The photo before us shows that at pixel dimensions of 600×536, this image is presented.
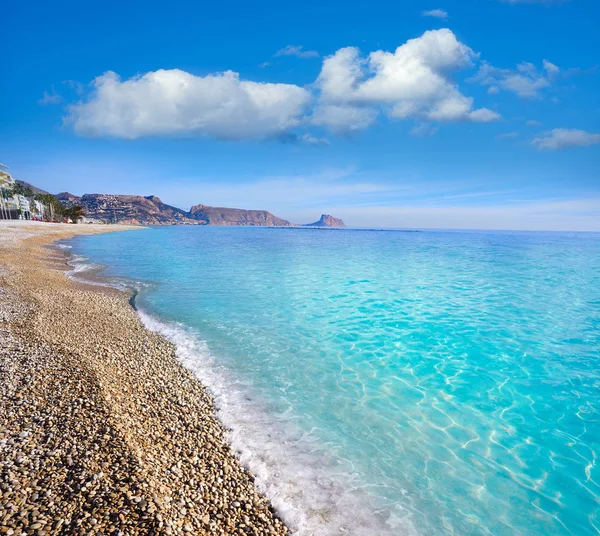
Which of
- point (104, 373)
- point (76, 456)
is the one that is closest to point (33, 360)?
point (104, 373)

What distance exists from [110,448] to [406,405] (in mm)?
6726

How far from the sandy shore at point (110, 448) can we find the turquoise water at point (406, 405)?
2.25 feet

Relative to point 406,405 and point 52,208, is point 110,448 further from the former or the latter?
point 52,208

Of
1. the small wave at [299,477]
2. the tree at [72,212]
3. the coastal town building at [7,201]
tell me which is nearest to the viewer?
the small wave at [299,477]

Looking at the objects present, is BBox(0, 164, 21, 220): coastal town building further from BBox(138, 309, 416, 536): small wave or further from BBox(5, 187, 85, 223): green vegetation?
BBox(138, 309, 416, 536): small wave

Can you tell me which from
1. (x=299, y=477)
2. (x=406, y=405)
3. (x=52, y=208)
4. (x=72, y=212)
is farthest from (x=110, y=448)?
(x=72, y=212)

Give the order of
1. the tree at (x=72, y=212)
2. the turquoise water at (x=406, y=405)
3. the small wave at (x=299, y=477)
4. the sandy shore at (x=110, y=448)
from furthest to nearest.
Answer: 1. the tree at (x=72, y=212)
2. the turquoise water at (x=406, y=405)
3. the small wave at (x=299, y=477)
4. the sandy shore at (x=110, y=448)

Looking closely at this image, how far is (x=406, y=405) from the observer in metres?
8.60

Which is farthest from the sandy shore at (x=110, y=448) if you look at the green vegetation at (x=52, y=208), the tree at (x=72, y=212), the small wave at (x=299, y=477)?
the tree at (x=72, y=212)

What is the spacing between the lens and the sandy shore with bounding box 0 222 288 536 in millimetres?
4016

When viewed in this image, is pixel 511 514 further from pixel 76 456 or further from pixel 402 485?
pixel 76 456

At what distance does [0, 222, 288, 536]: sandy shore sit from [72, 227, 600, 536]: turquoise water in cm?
69

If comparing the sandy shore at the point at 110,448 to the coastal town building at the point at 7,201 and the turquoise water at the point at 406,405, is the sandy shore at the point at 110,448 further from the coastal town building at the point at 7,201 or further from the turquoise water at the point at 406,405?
the coastal town building at the point at 7,201

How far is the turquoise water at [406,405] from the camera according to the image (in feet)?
18.1
